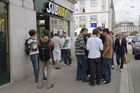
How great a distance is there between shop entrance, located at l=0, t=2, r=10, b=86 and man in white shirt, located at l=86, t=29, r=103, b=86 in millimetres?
2658

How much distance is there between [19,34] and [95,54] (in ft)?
9.02

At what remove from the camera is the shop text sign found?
9.11 metres

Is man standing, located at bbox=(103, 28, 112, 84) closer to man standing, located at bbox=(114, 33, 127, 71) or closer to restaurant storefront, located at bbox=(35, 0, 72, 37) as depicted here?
man standing, located at bbox=(114, 33, 127, 71)

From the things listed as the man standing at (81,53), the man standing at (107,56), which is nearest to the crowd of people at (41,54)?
the man standing at (81,53)

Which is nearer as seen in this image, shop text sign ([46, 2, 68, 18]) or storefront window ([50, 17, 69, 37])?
shop text sign ([46, 2, 68, 18])

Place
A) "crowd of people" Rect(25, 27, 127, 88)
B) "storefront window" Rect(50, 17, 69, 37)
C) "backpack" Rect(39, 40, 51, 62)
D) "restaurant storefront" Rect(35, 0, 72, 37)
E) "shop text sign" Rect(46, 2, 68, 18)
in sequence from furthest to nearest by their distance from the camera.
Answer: "storefront window" Rect(50, 17, 69, 37) < "shop text sign" Rect(46, 2, 68, 18) < "restaurant storefront" Rect(35, 0, 72, 37) < "crowd of people" Rect(25, 27, 127, 88) < "backpack" Rect(39, 40, 51, 62)

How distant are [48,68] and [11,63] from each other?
129 centimetres

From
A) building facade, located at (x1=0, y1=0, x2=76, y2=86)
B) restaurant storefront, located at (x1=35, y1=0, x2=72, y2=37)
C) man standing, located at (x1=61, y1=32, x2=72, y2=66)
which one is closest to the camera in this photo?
building facade, located at (x1=0, y1=0, x2=76, y2=86)

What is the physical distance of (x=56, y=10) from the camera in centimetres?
1028

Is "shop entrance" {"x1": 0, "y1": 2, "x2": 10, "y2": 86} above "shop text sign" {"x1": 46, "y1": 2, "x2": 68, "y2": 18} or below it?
below

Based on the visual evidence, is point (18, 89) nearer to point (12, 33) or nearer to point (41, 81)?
point (41, 81)

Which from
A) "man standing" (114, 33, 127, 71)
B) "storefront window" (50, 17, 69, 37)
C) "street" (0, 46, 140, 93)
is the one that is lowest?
"street" (0, 46, 140, 93)

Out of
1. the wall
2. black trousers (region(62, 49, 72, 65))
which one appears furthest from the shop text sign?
black trousers (region(62, 49, 72, 65))

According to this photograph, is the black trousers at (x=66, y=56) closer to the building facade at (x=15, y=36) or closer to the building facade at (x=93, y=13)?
the building facade at (x=15, y=36)
